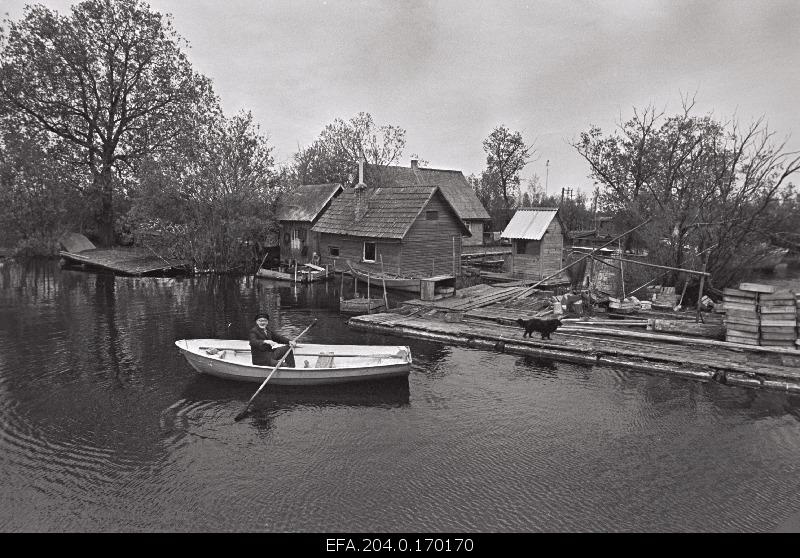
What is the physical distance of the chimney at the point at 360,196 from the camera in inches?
1318

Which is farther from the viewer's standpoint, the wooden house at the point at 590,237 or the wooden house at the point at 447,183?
the wooden house at the point at 447,183

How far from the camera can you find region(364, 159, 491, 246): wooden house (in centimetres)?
4719

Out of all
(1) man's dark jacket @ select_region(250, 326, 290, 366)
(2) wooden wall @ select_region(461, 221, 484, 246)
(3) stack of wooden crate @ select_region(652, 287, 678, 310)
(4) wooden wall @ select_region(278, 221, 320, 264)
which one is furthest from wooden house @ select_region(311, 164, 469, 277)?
(1) man's dark jacket @ select_region(250, 326, 290, 366)

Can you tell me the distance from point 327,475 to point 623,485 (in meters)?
5.47

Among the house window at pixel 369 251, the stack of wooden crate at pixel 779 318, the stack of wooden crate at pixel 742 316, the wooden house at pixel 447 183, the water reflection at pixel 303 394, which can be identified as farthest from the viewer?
the wooden house at pixel 447 183

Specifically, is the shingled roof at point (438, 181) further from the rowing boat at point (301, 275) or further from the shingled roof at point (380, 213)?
the rowing boat at point (301, 275)

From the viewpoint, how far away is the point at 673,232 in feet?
77.0

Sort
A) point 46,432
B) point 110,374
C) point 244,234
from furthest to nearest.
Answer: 1. point 244,234
2. point 110,374
3. point 46,432

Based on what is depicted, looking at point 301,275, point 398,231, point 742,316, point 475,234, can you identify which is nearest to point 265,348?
point 742,316

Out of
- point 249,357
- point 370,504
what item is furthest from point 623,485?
point 249,357

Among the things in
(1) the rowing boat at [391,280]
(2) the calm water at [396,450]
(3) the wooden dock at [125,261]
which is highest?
(3) the wooden dock at [125,261]

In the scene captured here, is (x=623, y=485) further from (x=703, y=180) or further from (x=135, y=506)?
(x=703, y=180)

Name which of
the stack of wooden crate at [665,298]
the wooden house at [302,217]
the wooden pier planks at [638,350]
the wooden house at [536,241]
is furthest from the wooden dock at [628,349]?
the wooden house at [302,217]

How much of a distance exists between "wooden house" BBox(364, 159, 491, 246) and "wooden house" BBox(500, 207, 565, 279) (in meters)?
15.4
